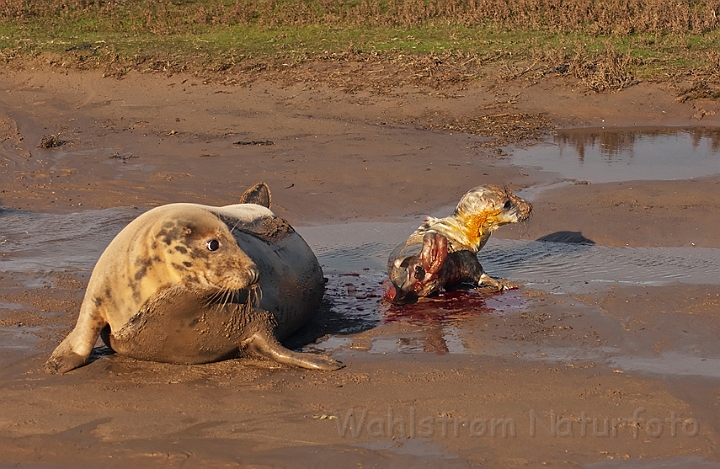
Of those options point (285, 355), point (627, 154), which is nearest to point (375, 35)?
point (627, 154)

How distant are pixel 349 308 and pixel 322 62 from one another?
965 cm

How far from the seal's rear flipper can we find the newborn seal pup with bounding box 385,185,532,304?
0.99m

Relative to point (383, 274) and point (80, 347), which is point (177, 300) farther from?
point (383, 274)

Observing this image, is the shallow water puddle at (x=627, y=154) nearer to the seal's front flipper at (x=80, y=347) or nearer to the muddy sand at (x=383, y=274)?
the muddy sand at (x=383, y=274)

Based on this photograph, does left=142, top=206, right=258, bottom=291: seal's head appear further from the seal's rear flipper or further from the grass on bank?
the grass on bank

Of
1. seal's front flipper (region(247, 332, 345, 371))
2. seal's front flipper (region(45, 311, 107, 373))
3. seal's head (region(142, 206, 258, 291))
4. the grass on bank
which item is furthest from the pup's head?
the grass on bank

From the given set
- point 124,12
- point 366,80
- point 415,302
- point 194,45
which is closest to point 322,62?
point 366,80

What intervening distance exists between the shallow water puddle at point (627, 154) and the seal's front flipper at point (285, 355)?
6268 millimetres

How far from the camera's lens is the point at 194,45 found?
678 inches

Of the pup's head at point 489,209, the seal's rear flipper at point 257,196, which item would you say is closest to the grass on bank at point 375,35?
the pup's head at point 489,209

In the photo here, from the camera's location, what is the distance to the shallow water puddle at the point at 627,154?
11.5 metres

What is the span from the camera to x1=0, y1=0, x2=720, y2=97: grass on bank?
1593cm

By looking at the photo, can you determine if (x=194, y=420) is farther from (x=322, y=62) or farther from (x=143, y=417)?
(x=322, y=62)

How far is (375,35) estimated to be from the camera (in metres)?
17.8
